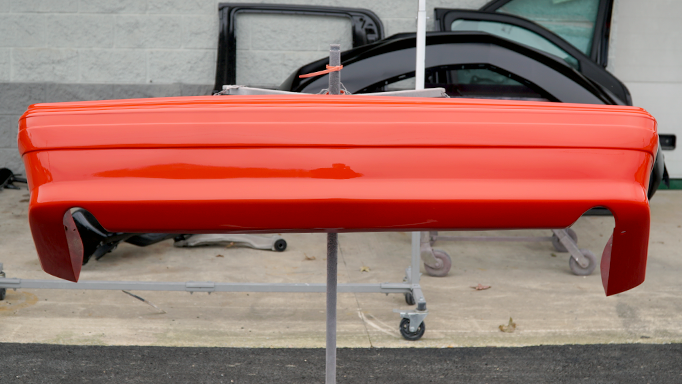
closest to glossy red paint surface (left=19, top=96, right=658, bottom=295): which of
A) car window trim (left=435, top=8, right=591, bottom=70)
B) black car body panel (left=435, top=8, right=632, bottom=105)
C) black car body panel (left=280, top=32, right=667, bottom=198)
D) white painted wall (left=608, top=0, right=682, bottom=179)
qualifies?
black car body panel (left=280, top=32, right=667, bottom=198)

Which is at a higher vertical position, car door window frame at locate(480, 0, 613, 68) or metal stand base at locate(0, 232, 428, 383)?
car door window frame at locate(480, 0, 613, 68)

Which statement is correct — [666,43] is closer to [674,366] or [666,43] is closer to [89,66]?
[674,366]

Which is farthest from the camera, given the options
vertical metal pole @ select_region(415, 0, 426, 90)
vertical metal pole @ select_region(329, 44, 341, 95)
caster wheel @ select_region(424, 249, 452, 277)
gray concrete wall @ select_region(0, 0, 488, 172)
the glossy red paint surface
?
gray concrete wall @ select_region(0, 0, 488, 172)

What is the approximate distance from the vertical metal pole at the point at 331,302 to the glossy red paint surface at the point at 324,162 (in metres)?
0.38

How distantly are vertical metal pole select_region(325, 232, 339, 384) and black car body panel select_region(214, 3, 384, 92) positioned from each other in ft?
13.3

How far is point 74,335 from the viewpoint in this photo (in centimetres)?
252

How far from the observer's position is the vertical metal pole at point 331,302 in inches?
65.7

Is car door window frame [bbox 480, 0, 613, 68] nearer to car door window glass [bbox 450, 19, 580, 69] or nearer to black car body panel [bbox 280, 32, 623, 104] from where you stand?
car door window glass [bbox 450, 19, 580, 69]

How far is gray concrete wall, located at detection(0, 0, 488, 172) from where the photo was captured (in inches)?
220

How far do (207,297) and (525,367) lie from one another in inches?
63.2

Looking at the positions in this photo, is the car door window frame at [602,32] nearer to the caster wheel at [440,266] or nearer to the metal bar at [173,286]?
the caster wheel at [440,266]

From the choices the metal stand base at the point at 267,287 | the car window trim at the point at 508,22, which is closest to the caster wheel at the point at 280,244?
the metal stand base at the point at 267,287

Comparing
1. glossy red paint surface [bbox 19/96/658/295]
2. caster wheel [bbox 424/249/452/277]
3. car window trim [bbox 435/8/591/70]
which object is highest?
car window trim [bbox 435/8/591/70]

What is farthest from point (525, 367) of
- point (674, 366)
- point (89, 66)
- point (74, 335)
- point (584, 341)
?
point (89, 66)
